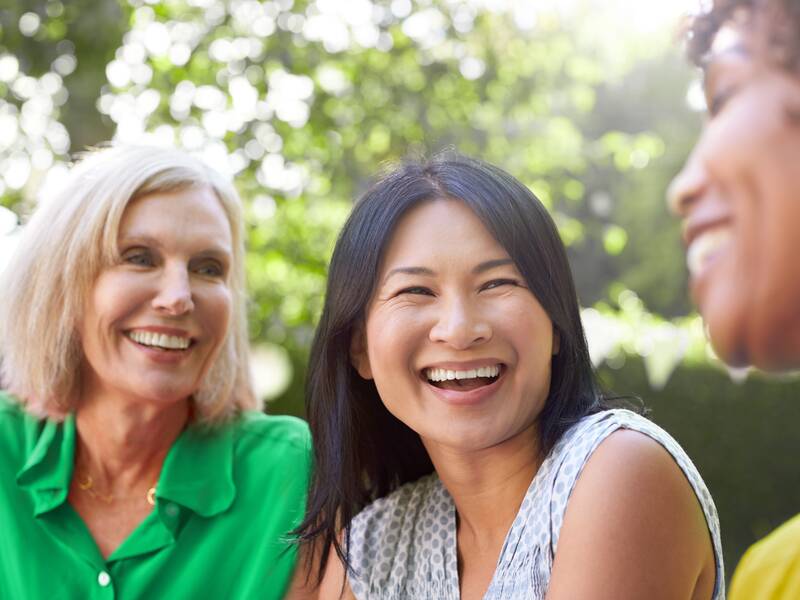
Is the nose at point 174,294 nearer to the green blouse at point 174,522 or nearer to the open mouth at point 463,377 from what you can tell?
the green blouse at point 174,522

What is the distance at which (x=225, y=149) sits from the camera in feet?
18.3

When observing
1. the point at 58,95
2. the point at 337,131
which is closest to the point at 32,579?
the point at 58,95

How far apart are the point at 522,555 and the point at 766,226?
1644 millimetres

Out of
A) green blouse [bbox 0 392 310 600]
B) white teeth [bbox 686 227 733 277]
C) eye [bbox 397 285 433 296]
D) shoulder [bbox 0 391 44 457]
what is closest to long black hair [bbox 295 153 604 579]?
eye [bbox 397 285 433 296]

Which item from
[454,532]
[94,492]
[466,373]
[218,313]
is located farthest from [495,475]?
[94,492]

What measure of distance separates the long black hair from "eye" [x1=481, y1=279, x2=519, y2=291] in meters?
0.03

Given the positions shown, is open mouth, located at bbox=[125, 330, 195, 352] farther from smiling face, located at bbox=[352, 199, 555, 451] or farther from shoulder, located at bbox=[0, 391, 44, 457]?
smiling face, located at bbox=[352, 199, 555, 451]

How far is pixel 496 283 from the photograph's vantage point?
214 centimetres

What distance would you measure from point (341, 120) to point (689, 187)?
5775 millimetres

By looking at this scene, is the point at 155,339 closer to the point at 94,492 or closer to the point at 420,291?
the point at 94,492

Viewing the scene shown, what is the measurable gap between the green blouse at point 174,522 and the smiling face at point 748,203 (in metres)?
2.16

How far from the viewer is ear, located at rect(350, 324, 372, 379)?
7.80 feet

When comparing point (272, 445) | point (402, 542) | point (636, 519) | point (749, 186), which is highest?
point (749, 186)

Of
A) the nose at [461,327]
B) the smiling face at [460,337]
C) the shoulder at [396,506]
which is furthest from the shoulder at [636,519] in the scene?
the shoulder at [396,506]
